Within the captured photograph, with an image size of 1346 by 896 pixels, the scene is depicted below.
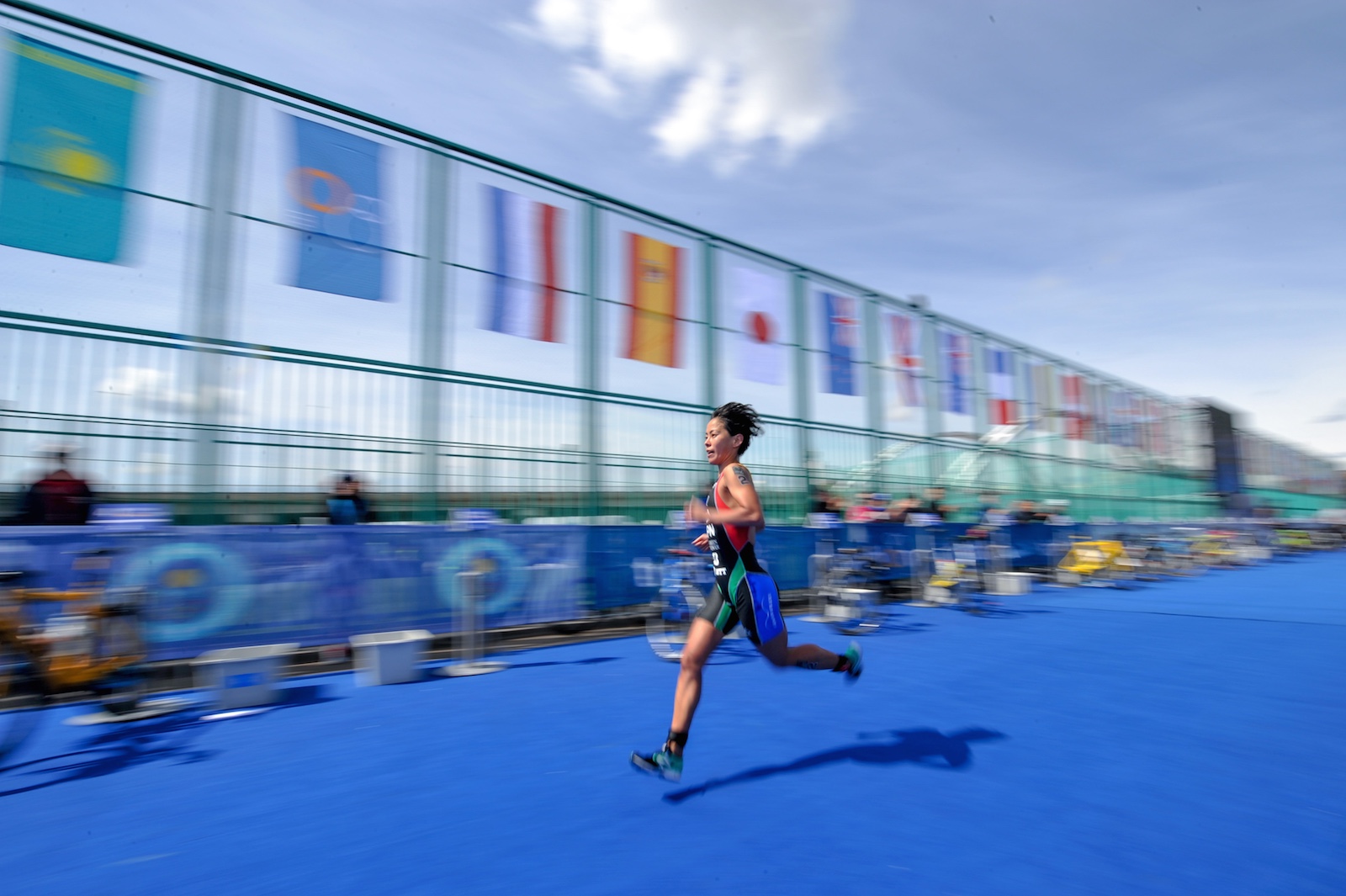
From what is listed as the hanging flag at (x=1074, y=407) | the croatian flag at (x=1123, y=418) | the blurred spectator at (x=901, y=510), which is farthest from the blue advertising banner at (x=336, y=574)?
the croatian flag at (x=1123, y=418)

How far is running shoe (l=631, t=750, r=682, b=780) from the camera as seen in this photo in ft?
11.9

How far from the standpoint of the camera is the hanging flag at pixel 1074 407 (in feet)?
67.9

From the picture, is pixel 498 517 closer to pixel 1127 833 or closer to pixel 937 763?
pixel 937 763

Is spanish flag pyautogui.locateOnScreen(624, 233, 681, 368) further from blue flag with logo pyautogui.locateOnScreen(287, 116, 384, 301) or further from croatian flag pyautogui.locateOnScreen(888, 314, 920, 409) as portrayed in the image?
croatian flag pyautogui.locateOnScreen(888, 314, 920, 409)

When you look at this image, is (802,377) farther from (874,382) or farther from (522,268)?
(522,268)

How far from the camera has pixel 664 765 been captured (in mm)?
3639

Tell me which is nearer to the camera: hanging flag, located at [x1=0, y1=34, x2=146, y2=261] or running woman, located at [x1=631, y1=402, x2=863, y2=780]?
running woman, located at [x1=631, y1=402, x2=863, y2=780]

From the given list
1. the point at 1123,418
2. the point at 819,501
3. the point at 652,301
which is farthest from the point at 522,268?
the point at 1123,418

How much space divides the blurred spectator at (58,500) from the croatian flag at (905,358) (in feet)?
41.2

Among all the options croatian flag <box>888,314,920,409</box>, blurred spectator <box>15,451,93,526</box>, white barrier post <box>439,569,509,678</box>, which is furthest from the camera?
croatian flag <box>888,314,920,409</box>

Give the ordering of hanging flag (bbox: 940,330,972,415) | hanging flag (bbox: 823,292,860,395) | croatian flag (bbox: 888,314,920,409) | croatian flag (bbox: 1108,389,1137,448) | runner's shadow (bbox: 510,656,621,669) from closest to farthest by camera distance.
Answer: runner's shadow (bbox: 510,656,621,669), hanging flag (bbox: 823,292,860,395), croatian flag (bbox: 888,314,920,409), hanging flag (bbox: 940,330,972,415), croatian flag (bbox: 1108,389,1137,448)

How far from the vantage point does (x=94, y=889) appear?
2754 millimetres

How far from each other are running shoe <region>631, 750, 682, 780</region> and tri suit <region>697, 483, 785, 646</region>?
0.68m

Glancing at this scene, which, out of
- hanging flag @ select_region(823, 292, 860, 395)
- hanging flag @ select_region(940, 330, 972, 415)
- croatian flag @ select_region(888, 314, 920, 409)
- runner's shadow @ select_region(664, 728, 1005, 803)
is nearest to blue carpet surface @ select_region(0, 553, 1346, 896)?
runner's shadow @ select_region(664, 728, 1005, 803)
